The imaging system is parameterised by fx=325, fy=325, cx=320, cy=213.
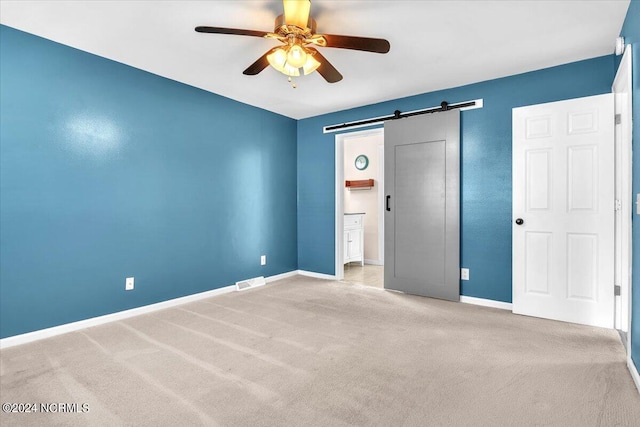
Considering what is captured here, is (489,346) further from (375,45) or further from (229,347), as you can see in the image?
(375,45)

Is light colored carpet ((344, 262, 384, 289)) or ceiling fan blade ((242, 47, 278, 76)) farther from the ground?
ceiling fan blade ((242, 47, 278, 76))

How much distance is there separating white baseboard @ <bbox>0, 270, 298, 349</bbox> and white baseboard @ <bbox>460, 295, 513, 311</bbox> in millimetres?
2818

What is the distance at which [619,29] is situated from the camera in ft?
8.38

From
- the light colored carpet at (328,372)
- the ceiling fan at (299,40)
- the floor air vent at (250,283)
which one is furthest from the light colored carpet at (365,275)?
the ceiling fan at (299,40)

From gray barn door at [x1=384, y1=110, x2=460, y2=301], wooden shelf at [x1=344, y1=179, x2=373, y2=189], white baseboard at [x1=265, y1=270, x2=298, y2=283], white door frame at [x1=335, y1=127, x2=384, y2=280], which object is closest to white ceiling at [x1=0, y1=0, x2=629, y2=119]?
gray barn door at [x1=384, y1=110, x2=460, y2=301]

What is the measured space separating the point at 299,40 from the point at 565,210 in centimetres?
279

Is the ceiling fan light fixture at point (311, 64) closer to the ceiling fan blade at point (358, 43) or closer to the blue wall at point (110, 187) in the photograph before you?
the ceiling fan blade at point (358, 43)

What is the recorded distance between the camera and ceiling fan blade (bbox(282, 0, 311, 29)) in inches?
77.5

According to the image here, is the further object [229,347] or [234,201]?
[234,201]

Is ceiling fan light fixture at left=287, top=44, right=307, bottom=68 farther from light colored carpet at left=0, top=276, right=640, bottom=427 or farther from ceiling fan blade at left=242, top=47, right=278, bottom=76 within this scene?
light colored carpet at left=0, top=276, right=640, bottom=427

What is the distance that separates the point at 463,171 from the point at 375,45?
213cm

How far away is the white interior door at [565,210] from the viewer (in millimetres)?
2833

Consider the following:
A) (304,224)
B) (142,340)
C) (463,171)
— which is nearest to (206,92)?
(304,224)

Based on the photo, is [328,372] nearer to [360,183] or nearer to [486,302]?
[486,302]
